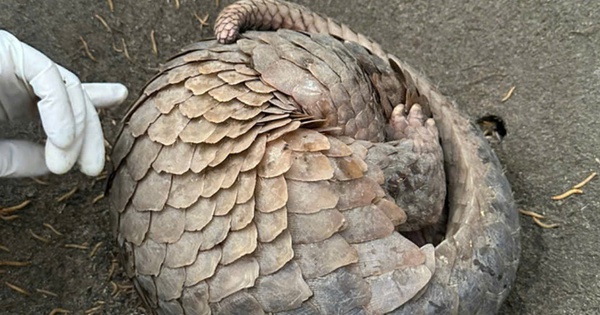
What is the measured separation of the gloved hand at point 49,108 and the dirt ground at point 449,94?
300 mm

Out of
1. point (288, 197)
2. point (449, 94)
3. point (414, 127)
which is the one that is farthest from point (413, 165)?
point (449, 94)

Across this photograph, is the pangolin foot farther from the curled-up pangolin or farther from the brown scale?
the brown scale

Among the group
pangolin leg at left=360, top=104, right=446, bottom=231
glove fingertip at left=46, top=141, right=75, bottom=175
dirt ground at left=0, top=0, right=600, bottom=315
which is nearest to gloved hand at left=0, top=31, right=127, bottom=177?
glove fingertip at left=46, top=141, right=75, bottom=175

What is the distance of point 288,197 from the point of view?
4.55ft

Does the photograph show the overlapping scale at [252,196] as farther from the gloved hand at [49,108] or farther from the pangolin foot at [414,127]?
the pangolin foot at [414,127]

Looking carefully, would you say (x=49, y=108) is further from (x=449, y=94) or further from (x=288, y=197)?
(x=449, y=94)

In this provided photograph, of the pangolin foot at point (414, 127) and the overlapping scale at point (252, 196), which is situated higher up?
the pangolin foot at point (414, 127)

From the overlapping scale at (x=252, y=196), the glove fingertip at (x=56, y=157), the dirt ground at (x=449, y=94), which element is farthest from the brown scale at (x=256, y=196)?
the dirt ground at (x=449, y=94)

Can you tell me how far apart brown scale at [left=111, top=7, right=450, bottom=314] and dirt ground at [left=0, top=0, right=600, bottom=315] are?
331mm

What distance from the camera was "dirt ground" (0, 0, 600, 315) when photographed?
1806 millimetres

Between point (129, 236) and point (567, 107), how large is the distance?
4.05 ft

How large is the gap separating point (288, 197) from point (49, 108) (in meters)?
0.50

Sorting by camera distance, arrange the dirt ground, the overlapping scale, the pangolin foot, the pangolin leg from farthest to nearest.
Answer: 1. the dirt ground
2. the pangolin foot
3. the pangolin leg
4. the overlapping scale

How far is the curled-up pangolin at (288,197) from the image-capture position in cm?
137
